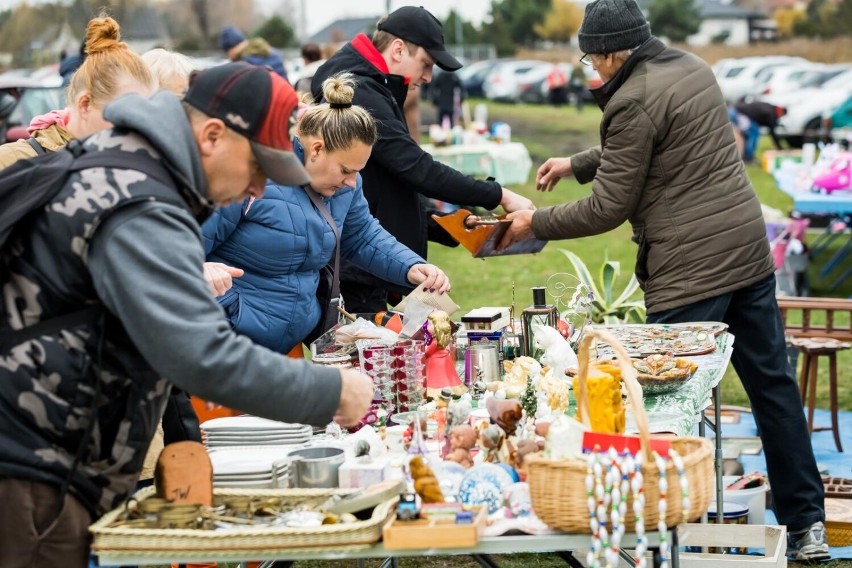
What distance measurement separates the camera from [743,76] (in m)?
31.8

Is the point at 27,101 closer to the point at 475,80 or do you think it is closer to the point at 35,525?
the point at 35,525

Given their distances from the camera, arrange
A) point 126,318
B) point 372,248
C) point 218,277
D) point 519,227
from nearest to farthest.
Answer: point 126,318 < point 218,277 < point 372,248 < point 519,227

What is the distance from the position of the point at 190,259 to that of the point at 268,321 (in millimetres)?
1395

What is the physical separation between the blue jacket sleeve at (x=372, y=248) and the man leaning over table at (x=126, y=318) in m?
1.75

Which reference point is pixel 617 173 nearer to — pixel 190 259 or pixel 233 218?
pixel 233 218

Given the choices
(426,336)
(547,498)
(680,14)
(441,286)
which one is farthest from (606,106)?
(680,14)

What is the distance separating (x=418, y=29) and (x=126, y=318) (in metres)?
2.65

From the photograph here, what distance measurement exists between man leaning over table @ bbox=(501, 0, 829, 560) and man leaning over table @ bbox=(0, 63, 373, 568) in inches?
73.6

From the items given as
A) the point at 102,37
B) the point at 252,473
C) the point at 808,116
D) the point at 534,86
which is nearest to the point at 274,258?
the point at 102,37

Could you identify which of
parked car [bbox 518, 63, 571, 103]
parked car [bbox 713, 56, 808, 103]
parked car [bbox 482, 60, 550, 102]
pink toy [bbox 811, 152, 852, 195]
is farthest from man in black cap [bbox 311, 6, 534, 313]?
parked car [bbox 482, 60, 550, 102]

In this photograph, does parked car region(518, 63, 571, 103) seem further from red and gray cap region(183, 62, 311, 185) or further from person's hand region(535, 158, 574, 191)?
red and gray cap region(183, 62, 311, 185)

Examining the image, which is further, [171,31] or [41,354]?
[171,31]

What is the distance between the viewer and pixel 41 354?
207 cm

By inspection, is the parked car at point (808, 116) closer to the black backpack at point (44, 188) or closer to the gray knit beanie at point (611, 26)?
the gray knit beanie at point (611, 26)
